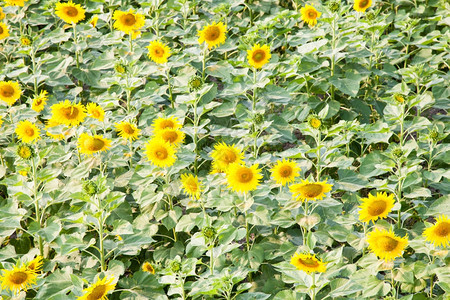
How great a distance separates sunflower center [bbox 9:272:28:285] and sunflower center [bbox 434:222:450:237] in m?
1.89

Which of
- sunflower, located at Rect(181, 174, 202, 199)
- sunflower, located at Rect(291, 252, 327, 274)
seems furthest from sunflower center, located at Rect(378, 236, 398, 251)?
sunflower, located at Rect(181, 174, 202, 199)

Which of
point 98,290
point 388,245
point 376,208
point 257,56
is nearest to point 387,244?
point 388,245

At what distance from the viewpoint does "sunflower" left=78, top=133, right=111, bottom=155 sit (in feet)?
9.96

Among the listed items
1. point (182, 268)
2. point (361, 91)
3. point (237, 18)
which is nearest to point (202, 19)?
point (237, 18)

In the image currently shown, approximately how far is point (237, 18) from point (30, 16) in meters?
1.86

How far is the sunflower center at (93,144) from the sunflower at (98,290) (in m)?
0.80

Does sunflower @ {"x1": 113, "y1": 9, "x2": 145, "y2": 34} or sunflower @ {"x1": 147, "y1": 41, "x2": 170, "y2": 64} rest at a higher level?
sunflower @ {"x1": 113, "y1": 9, "x2": 145, "y2": 34}

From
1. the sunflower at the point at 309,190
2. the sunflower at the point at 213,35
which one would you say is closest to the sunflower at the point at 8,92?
the sunflower at the point at 213,35

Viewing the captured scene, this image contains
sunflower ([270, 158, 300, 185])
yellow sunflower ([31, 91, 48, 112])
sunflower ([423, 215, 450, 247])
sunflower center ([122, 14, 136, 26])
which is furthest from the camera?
sunflower center ([122, 14, 136, 26])

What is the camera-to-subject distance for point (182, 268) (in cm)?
254

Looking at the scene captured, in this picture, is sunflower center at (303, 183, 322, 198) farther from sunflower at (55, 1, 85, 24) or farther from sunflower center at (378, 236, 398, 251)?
sunflower at (55, 1, 85, 24)

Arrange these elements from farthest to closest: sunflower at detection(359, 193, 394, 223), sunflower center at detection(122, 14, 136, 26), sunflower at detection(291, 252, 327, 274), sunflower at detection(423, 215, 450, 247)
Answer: sunflower center at detection(122, 14, 136, 26), sunflower at detection(359, 193, 394, 223), sunflower at detection(423, 215, 450, 247), sunflower at detection(291, 252, 327, 274)

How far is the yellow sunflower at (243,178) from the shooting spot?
108 inches

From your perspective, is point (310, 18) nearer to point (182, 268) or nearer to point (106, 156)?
point (106, 156)
